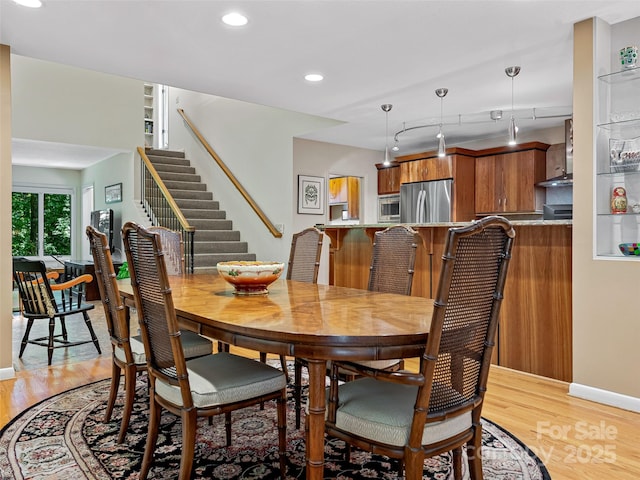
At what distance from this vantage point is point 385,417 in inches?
58.2

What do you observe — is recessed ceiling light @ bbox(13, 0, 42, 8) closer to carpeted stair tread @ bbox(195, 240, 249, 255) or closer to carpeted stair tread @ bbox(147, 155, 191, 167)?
carpeted stair tread @ bbox(195, 240, 249, 255)

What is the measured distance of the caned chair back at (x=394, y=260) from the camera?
255cm

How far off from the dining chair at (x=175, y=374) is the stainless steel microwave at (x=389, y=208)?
5337 millimetres

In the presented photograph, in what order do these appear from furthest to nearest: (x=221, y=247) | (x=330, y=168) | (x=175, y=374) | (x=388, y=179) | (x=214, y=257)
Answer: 1. (x=388, y=179)
2. (x=221, y=247)
3. (x=330, y=168)
4. (x=214, y=257)
5. (x=175, y=374)

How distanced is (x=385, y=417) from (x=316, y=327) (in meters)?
0.36

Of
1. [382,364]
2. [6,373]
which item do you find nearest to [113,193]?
[6,373]

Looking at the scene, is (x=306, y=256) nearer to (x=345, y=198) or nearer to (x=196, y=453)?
(x=196, y=453)

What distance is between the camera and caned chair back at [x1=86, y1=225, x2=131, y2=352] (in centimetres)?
224

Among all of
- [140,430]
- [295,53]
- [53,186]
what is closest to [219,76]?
[295,53]

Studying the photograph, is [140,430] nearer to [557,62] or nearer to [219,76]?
[219,76]

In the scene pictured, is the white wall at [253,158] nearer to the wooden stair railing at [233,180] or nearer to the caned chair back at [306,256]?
the wooden stair railing at [233,180]

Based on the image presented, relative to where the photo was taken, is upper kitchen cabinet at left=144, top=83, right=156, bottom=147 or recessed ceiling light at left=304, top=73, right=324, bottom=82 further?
upper kitchen cabinet at left=144, top=83, right=156, bottom=147

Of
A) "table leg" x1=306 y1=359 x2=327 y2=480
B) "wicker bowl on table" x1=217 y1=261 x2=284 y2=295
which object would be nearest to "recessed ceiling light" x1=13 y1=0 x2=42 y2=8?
"wicker bowl on table" x1=217 y1=261 x2=284 y2=295

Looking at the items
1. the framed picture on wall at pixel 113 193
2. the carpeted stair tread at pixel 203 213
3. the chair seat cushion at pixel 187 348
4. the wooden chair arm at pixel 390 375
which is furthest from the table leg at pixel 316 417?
the framed picture on wall at pixel 113 193
